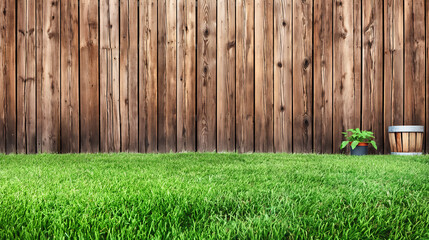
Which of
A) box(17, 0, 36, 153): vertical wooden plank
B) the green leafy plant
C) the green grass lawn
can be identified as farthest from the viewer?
box(17, 0, 36, 153): vertical wooden plank

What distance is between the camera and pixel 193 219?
1.15 m

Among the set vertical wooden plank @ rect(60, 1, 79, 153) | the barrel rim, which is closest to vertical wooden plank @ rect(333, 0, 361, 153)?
the barrel rim

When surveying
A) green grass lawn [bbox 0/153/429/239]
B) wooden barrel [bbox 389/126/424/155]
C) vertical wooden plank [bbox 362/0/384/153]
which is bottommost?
green grass lawn [bbox 0/153/429/239]

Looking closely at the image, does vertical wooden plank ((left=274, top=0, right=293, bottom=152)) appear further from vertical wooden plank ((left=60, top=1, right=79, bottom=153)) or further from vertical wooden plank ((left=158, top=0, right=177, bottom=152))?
vertical wooden plank ((left=60, top=1, right=79, bottom=153))

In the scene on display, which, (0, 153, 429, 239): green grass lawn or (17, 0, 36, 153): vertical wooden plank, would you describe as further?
(17, 0, 36, 153): vertical wooden plank

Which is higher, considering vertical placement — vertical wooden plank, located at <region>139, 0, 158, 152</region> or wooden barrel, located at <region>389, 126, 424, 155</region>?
vertical wooden plank, located at <region>139, 0, 158, 152</region>

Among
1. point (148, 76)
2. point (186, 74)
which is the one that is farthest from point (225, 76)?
point (148, 76)

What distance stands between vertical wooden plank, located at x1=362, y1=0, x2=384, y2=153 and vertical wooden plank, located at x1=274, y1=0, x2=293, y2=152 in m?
0.85

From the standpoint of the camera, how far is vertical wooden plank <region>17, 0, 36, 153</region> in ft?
11.7

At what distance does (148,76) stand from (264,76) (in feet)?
4.29

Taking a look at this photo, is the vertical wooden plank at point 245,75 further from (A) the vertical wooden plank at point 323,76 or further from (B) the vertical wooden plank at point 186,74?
(A) the vertical wooden plank at point 323,76

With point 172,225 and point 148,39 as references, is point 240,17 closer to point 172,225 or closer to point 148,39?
point 148,39

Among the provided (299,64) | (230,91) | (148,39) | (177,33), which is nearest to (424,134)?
(299,64)

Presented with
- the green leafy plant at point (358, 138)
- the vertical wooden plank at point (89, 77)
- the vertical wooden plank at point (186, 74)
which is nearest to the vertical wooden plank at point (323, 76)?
the green leafy plant at point (358, 138)
